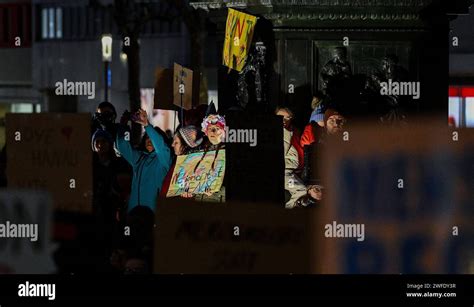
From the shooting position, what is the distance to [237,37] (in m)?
14.0

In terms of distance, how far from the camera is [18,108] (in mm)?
48594

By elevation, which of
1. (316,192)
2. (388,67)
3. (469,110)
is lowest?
(316,192)

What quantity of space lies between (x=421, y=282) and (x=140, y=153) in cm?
310

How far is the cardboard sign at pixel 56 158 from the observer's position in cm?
1152

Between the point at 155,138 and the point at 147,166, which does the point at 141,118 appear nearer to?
the point at 155,138

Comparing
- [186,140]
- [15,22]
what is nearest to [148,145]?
[186,140]

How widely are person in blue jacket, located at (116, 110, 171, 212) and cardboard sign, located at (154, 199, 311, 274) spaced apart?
1.57 m

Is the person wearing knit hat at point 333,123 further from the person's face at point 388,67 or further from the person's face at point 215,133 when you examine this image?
the person's face at point 388,67

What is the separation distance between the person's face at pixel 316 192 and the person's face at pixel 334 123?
609 millimetres

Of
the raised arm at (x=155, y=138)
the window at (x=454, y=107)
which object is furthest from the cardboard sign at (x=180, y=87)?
the window at (x=454, y=107)

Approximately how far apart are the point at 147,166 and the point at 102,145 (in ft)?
1.34

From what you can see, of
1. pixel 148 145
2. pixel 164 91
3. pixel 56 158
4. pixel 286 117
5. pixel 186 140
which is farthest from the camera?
pixel 164 91

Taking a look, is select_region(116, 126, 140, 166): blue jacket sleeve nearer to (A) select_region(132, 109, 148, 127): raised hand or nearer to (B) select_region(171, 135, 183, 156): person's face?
(A) select_region(132, 109, 148, 127): raised hand

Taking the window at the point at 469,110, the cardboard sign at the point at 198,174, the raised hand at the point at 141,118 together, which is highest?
the window at the point at 469,110
